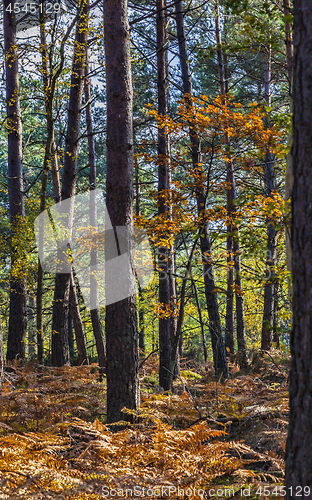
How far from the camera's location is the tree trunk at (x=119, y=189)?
4.26 meters

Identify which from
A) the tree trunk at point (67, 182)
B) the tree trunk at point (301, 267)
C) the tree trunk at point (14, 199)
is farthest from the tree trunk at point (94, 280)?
the tree trunk at point (301, 267)

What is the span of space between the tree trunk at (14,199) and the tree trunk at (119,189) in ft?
17.3

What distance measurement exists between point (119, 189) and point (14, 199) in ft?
21.2

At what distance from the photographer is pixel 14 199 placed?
1005cm

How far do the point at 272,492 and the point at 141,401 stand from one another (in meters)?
2.30

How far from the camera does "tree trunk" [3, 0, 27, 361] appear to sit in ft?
31.0

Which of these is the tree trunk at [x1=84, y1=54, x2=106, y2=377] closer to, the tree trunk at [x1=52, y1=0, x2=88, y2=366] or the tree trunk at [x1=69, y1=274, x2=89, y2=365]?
the tree trunk at [x1=69, y1=274, x2=89, y2=365]

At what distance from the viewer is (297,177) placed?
190cm

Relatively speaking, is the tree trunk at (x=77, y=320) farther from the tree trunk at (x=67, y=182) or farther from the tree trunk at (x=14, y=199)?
the tree trunk at (x=14, y=199)

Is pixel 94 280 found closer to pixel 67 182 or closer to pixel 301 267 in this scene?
pixel 67 182

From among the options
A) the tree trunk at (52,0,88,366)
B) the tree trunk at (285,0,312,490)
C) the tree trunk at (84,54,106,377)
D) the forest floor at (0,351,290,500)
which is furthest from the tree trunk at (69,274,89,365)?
the tree trunk at (285,0,312,490)

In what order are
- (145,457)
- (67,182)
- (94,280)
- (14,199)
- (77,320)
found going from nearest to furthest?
(145,457) → (67,182) → (14,199) → (77,320) → (94,280)

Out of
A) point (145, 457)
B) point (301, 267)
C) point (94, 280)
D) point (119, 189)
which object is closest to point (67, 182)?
point (94, 280)

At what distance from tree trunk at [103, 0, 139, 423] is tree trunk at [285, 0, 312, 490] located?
257cm
